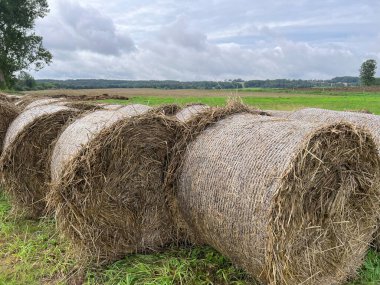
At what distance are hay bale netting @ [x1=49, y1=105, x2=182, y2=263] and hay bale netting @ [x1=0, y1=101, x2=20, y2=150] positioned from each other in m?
3.23

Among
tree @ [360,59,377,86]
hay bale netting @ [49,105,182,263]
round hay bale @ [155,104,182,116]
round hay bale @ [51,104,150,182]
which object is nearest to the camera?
hay bale netting @ [49,105,182,263]

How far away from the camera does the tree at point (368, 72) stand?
98.4 metres

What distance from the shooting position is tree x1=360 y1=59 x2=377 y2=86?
323ft

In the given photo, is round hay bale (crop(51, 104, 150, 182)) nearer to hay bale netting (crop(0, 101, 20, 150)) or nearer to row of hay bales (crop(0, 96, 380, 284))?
row of hay bales (crop(0, 96, 380, 284))

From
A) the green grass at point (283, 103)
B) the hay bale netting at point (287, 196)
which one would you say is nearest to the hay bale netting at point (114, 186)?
the hay bale netting at point (287, 196)

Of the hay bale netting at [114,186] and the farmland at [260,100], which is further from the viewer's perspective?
the farmland at [260,100]

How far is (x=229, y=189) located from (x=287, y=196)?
0.57 metres

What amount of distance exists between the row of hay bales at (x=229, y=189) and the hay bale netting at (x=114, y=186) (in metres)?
0.01

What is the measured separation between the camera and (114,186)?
16.2ft

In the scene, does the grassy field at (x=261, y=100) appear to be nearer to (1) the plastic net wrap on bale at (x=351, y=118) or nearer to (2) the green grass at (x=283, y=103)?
(2) the green grass at (x=283, y=103)

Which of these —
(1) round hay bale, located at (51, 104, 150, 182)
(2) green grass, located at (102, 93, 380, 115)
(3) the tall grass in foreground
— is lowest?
(3) the tall grass in foreground

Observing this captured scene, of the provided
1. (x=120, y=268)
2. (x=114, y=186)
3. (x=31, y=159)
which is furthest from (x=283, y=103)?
(x=120, y=268)

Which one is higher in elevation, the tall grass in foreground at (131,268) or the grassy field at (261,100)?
the grassy field at (261,100)

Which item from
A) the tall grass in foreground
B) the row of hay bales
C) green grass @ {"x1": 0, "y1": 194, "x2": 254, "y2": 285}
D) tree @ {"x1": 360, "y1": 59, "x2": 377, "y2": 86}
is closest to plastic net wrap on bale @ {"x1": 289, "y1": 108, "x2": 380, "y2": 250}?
the row of hay bales
